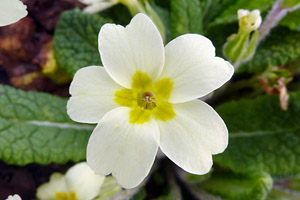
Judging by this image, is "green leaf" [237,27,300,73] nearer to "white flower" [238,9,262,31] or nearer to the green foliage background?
the green foliage background

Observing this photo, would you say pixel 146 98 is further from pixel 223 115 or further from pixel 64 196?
pixel 223 115

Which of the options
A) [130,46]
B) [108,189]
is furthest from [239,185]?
[130,46]

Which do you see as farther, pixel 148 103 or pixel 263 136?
pixel 263 136

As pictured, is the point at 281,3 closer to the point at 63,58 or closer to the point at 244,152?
the point at 244,152

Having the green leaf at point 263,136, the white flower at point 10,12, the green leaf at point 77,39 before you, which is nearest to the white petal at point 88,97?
the white flower at point 10,12

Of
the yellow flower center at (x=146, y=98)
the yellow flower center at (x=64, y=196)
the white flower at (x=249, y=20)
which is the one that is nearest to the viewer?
the yellow flower center at (x=146, y=98)

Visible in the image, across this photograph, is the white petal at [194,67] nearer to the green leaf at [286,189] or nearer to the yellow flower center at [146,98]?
the yellow flower center at [146,98]

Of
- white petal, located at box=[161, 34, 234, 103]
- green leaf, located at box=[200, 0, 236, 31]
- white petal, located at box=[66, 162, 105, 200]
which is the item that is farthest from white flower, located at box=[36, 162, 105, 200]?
green leaf, located at box=[200, 0, 236, 31]
